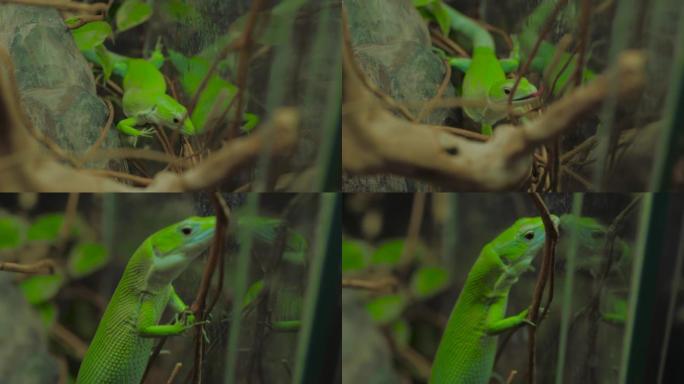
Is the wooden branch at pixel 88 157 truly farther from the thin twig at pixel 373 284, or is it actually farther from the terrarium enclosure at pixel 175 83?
the thin twig at pixel 373 284

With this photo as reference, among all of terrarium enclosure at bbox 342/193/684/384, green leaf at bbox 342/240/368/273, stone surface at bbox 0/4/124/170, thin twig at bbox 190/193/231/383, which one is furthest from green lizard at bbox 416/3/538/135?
stone surface at bbox 0/4/124/170

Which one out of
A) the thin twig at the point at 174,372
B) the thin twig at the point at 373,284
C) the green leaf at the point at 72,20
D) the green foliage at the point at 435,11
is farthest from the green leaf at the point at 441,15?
the thin twig at the point at 174,372

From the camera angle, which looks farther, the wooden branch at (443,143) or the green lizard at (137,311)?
the green lizard at (137,311)

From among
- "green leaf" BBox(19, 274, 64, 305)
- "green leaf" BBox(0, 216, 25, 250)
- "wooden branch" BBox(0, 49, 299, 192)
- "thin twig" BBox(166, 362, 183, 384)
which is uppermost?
"wooden branch" BBox(0, 49, 299, 192)

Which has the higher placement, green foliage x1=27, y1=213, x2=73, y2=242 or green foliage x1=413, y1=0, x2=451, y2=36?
green foliage x1=413, y1=0, x2=451, y2=36

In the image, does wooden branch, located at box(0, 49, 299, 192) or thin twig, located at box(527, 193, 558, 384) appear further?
thin twig, located at box(527, 193, 558, 384)

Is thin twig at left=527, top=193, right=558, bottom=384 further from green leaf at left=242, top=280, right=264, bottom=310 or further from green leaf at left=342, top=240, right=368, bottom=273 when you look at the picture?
green leaf at left=242, top=280, right=264, bottom=310
